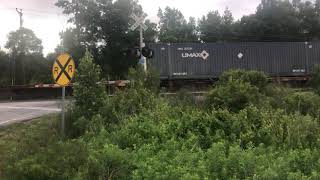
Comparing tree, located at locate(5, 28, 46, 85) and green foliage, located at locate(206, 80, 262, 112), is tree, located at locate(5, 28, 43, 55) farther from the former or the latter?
green foliage, located at locate(206, 80, 262, 112)

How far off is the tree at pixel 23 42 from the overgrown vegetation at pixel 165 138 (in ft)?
188

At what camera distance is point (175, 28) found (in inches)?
3226

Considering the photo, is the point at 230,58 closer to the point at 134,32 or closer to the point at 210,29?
the point at 134,32

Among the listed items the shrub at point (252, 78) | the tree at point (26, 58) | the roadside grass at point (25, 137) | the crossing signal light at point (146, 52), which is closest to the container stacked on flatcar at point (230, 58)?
the crossing signal light at point (146, 52)

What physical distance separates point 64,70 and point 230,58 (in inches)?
1036

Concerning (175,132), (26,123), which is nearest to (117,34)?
(26,123)

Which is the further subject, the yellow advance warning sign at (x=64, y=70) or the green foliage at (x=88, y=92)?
the green foliage at (x=88, y=92)

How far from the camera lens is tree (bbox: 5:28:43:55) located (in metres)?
74.2

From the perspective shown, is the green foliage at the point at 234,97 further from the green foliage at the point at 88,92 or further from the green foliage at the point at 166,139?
the green foliage at the point at 88,92

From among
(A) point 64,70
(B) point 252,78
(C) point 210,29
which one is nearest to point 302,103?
(B) point 252,78

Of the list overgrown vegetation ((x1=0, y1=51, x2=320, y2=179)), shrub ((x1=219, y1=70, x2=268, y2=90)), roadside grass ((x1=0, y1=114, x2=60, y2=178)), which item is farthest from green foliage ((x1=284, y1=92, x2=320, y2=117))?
roadside grass ((x1=0, y1=114, x2=60, y2=178))

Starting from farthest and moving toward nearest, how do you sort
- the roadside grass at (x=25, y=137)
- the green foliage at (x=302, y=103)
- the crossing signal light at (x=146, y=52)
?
the crossing signal light at (x=146, y=52) → the green foliage at (x=302, y=103) → the roadside grass at (x=25, y=137)

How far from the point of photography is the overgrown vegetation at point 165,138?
984 cm

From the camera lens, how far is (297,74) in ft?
132
